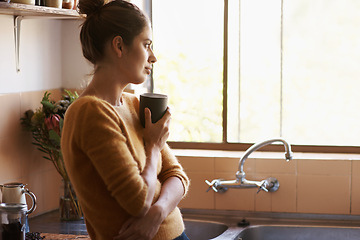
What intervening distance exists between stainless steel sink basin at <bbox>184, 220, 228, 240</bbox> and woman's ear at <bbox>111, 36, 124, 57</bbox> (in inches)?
52.7

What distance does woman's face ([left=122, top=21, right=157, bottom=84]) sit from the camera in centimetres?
126

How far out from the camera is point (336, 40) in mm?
2592

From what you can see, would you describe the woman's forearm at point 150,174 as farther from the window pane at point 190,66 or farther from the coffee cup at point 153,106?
the window pane at point 190,66

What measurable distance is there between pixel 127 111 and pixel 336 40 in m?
1.56

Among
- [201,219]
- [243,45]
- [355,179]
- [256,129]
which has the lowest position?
[201,219]

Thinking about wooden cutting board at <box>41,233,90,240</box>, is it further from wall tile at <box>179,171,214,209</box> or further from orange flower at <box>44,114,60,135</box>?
wall tile at <box>179,171,214,209</box>

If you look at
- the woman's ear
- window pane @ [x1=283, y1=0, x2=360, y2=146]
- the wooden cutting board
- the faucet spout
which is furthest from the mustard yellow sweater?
window pane @ [x1=283, y1=0, x2=360, y2=146]

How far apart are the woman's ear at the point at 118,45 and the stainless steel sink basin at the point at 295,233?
4.19 feet

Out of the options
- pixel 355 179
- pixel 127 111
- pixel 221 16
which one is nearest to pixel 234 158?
pixel 355 179

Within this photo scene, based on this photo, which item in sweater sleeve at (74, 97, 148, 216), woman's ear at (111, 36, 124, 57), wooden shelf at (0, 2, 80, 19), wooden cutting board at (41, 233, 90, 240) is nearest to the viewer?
sweater sleeve at (74, 97, 148, 216)

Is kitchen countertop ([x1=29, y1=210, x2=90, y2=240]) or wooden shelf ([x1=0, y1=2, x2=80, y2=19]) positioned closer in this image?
wooden shelf ([x1=0, y1=2, x2=80, y2=19])

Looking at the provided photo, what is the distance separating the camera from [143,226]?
1.21 meters

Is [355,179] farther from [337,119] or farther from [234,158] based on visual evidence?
[234,158]

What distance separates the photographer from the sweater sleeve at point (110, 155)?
1.14 meters
